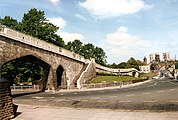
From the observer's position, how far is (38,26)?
5375 cm

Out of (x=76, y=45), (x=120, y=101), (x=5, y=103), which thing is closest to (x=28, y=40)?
(x=120, y=101)

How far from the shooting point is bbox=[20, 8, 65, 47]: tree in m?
53.6

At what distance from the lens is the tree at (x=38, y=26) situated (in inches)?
2110

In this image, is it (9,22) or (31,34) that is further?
(9,22)

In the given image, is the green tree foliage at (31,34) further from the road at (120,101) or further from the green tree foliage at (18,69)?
the road at (120,101)

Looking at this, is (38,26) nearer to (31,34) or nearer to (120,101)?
(31,34)

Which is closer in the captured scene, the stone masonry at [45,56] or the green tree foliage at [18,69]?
the stone masonry at [45,56]

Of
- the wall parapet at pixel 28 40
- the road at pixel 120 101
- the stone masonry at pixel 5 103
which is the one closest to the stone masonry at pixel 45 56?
the wall parapet at pixel 28 40

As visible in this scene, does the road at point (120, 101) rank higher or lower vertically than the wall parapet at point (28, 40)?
lower

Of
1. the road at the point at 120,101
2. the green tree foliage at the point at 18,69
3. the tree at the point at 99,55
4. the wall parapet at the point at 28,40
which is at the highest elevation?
the tree at the point at 99,55

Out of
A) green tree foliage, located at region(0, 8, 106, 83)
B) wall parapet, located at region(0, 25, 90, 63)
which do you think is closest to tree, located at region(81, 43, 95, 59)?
green tree foliage, located at region(0, 8, 106, 83)

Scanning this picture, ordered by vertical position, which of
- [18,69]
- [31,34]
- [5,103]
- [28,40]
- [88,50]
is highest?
[88,50]

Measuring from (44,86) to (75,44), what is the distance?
61764 millimetres

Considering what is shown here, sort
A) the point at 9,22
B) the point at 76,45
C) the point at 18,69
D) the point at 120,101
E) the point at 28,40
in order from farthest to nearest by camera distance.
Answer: the point at 76,45
the point at 9,22
the point at 18,69
the point at 28,40
the point at 120,101
